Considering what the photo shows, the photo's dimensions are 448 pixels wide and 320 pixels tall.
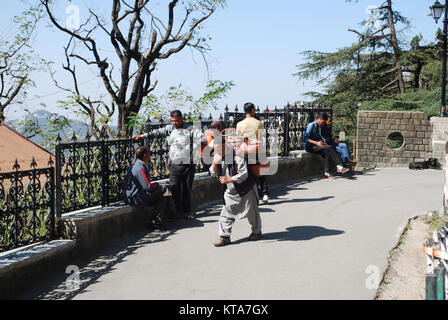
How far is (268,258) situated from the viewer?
6.54m

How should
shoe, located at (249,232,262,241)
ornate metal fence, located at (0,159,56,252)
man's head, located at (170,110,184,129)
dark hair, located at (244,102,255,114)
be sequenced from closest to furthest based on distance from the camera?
ornate metal fence, located at (0,159,56,252), shoe, located at (249,232,262,241), man's head, located at (170,110,184,129), dark hair, located at (244,102,255,114)

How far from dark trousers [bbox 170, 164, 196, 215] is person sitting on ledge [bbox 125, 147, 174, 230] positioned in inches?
12.3

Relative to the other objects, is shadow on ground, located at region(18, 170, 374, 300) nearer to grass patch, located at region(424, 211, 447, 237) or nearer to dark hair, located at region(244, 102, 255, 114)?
grass patch, located at region(424, 211, 447, 237)

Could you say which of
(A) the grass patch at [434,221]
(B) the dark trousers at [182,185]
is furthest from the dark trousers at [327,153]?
(B) the dark trousers at [182,185]

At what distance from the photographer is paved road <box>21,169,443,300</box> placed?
18.1ft

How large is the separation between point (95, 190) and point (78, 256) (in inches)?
48.9

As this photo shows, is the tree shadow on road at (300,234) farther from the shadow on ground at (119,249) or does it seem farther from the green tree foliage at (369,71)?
the green tree foliage at (369,71)

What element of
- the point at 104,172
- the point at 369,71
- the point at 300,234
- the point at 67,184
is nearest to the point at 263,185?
the point at 300,234

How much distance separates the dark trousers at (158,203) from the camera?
8.20 metres

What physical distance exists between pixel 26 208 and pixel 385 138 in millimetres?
12207

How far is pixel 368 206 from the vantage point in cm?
966

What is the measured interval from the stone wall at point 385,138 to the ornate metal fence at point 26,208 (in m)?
11.2

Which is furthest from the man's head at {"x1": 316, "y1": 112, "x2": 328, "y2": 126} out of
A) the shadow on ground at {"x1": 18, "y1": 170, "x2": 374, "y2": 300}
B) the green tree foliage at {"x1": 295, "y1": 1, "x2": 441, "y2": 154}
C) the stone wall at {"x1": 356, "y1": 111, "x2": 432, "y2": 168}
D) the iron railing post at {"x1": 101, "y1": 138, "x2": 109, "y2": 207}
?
the green tree foliage at {"x1": 295, "y1": 1, "x2": 441, "y2": 154}
